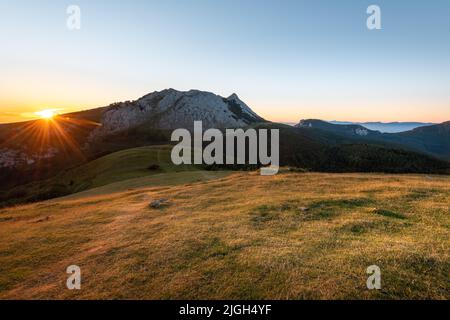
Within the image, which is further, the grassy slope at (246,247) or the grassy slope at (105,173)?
the grassy slope at (105,173)

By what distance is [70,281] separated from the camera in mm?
13422

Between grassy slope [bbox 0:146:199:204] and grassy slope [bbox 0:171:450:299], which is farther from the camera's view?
grassy slope [bbox 0:146:199:204]

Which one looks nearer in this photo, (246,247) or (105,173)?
(246,247)

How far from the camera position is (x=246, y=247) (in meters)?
15.4

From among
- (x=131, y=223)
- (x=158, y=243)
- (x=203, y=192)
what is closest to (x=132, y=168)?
(x=203, y=192)

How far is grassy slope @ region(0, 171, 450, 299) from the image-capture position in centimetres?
1164

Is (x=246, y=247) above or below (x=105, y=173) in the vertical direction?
above

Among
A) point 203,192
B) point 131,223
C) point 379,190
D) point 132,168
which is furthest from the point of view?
point 132,168

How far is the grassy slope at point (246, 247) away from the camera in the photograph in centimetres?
1164
